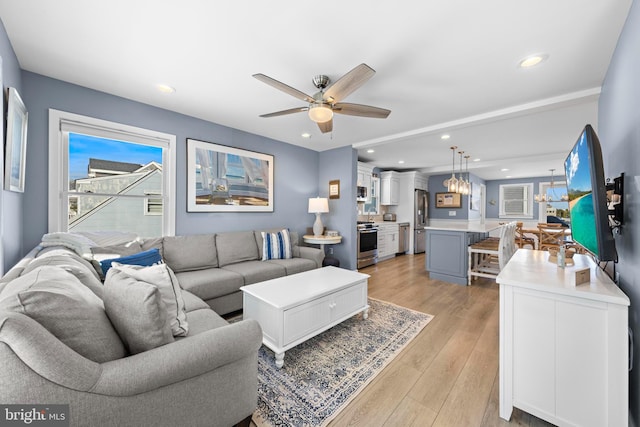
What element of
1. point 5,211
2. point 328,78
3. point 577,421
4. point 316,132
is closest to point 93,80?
point 5,211

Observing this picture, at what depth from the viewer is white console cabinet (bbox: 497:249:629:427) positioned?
119 centimetres

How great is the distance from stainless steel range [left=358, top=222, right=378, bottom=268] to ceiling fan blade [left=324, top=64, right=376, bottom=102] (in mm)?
3435

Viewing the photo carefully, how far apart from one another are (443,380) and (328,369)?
819mm

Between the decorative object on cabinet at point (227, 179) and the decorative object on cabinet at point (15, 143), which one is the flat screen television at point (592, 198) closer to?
the decorative object on cabinet at point (15, 143)

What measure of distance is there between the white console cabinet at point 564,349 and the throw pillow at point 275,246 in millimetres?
2731

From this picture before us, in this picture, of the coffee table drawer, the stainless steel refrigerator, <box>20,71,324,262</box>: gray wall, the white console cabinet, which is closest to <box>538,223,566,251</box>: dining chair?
the stainless steel refrigerator

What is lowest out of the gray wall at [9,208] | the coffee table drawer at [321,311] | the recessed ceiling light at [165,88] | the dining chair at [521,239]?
the coffee table drawer at [321,311]

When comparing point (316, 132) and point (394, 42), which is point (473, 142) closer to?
point (316, 132)

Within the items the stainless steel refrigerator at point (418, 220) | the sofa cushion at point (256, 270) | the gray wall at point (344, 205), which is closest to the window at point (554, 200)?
the stainless steel refrigerator at point (418, 220)

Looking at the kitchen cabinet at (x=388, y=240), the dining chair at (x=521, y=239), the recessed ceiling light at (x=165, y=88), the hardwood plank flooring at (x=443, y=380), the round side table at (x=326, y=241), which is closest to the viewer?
the hardwood plank flooring at (x=443, y=380)

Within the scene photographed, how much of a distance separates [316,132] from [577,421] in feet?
12.0

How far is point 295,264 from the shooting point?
3371mm

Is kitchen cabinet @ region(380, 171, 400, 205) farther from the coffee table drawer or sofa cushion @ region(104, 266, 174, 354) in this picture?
sofa cushion @ region(104, 266, 174, 354)

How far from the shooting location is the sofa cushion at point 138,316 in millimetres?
1050
